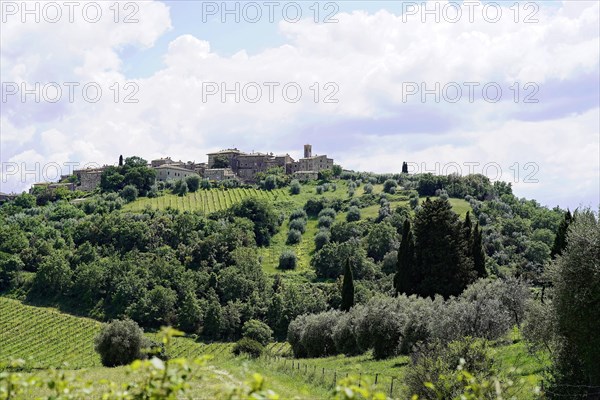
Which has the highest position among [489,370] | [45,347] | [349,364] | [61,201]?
[61,201]

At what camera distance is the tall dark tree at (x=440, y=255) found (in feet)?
163

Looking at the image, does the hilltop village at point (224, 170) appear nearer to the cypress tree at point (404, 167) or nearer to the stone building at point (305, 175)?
the stone building at point (305, 175)

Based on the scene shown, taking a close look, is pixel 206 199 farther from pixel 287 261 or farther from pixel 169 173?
pixel 287 261

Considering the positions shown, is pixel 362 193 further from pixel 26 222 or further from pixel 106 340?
pixel 106 340

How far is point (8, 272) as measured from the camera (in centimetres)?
11181

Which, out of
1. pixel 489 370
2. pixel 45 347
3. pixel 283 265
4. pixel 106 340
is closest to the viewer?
pixel 489 370

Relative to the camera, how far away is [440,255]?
1962 inches

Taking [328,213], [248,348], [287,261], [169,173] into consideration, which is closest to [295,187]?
[328,213]

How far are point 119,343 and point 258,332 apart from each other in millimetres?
40307

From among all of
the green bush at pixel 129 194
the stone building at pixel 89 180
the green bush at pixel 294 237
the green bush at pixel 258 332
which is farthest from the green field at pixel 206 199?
the green bush at pixel 258 332

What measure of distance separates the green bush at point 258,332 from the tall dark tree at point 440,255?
38.8m

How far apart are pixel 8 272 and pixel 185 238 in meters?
32.3

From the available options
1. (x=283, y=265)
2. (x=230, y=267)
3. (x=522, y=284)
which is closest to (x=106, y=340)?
(x=522, y=284)

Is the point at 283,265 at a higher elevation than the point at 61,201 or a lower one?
lower
